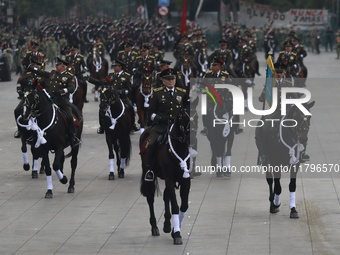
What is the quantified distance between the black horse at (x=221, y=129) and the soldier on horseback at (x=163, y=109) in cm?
495

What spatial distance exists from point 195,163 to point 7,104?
52.5 feet

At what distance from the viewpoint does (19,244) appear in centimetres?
1580

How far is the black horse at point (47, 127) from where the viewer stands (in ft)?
62.5

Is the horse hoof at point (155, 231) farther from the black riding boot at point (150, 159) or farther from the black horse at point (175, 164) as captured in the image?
the black riding boot at point (150, 159)

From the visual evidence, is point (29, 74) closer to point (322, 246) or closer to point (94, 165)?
point (94, 165)

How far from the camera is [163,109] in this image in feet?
53.9

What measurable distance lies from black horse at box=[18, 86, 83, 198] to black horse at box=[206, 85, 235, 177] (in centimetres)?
286

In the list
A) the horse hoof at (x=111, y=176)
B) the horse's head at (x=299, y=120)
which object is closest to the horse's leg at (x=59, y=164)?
the horse hoof at (x=111, y=176)

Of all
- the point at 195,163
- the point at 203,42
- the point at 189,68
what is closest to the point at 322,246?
the point at 195,163

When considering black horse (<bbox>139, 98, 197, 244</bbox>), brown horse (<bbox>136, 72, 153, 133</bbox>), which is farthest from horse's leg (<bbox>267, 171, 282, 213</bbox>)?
brown horse (<bbox>136, 72, 153, 133</bbox>)

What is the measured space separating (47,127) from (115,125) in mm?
2287

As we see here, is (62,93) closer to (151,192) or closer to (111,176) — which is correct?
(111,176)

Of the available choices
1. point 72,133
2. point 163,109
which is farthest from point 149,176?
point 72,133

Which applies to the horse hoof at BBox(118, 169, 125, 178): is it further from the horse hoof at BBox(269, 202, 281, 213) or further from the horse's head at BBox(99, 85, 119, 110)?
the horse hoof at BBox(269, 202, 281, 213)
